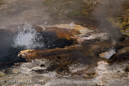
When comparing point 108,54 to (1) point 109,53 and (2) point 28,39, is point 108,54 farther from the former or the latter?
(2) point 28,39

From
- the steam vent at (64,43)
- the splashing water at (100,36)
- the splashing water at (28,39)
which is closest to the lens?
the steam vent at (64,43)

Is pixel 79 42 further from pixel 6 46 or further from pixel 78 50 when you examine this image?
pixel 6 46

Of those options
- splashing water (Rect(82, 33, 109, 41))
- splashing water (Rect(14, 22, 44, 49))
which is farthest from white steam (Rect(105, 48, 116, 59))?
splashing water (Rect(14, 22, 44, 49))

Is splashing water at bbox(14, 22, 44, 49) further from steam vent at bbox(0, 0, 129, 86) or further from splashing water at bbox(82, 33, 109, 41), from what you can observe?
splashing water at bbox(82, 33, 109, 41)

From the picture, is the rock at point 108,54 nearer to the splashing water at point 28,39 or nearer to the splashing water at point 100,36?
the splashing water at point 100,36

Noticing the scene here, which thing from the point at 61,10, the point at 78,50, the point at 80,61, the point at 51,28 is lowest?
the point at 80,61

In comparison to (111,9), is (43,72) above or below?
below

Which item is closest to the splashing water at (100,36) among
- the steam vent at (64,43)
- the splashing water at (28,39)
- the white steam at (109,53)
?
the steam vent at (64,43)

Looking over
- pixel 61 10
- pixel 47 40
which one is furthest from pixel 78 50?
pixel 61 10
